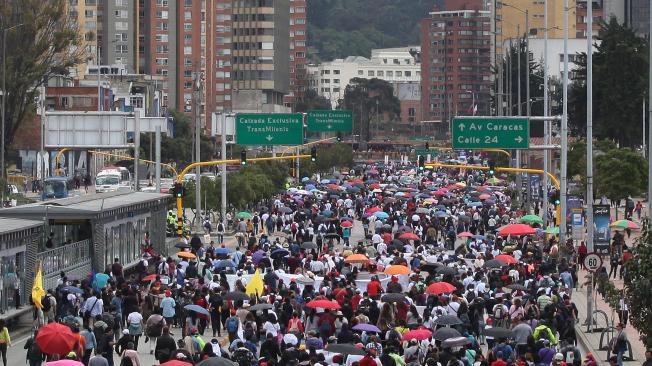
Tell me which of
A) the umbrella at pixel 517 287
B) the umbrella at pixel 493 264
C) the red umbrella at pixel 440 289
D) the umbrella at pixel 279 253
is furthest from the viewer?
the umbrella at pixel 279 253

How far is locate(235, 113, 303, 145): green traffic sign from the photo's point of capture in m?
73.2

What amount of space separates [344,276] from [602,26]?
8151 centimetres

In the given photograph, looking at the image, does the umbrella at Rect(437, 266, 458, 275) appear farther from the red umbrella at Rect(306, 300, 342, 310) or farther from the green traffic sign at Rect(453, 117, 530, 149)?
the green traffic sign at Rect(453, 117, 530, 149)

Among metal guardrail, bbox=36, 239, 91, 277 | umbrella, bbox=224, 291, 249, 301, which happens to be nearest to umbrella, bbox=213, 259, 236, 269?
metal guardrail, bbox=36, 239, 91, 277

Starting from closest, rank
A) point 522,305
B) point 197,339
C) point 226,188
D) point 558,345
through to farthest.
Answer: point 197,339 → point 558,345 → point 522,305 → point 226,188

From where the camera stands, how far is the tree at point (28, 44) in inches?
3610

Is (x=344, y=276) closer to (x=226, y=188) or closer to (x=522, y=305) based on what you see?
(x=522, y=305)

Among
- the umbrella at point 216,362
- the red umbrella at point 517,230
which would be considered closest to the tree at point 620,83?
the red umbrella at point 517,230

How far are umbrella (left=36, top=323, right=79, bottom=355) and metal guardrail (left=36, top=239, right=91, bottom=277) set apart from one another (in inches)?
484

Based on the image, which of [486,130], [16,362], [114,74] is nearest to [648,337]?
[16,362]

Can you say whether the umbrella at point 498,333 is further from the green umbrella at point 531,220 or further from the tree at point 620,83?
the tree at point 620,83

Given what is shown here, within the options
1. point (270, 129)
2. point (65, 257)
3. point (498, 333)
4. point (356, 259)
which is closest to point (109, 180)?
point (270, 129)

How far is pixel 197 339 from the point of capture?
2769cm

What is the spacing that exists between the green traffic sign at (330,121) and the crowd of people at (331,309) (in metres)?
36.8
